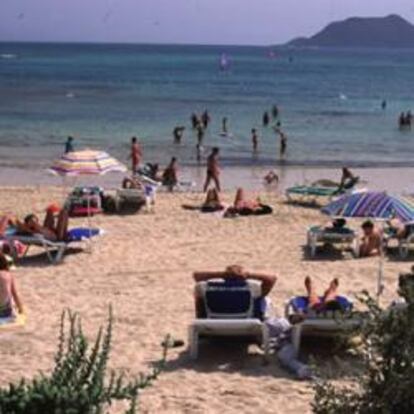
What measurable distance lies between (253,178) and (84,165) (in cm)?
1337

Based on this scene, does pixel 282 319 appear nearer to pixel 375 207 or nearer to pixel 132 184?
pixel 375 207

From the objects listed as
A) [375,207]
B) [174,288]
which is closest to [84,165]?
[174,288]

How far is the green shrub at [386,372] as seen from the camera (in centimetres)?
525

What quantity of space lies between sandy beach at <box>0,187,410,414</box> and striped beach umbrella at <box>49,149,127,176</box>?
1.11 metres

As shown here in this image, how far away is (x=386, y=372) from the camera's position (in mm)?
5324

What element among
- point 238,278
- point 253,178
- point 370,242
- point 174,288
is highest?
point 238,278

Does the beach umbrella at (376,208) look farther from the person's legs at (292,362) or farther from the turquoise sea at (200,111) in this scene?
the turquoise sea at (200,111)

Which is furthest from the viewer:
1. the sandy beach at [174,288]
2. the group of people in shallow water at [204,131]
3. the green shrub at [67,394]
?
the group of people in shallow water at [204,131]

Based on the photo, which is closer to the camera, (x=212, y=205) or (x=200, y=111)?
(x=212, y=205)

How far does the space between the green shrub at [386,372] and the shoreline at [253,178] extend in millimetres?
18638

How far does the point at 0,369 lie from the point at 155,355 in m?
1.46

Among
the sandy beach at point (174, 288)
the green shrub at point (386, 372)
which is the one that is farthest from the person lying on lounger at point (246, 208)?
the green shrub at point (386, 372)

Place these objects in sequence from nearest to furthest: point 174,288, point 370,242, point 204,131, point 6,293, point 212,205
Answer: point 6,293 → point 174,288 → point 370,242 → point 212,205 → point 204,131

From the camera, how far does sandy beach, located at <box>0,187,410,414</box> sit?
848 centimetres
